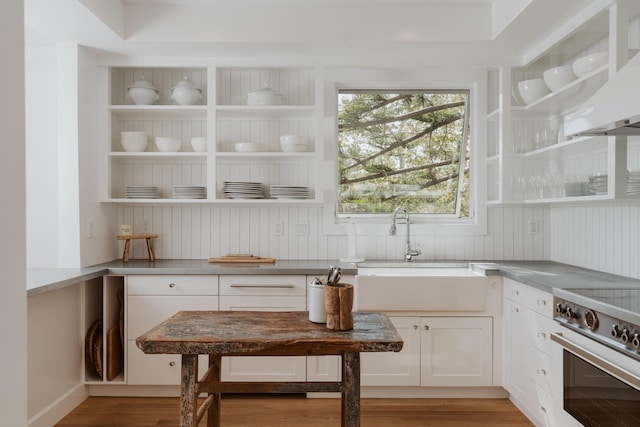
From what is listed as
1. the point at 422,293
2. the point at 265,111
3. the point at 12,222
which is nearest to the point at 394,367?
the point at 422,293

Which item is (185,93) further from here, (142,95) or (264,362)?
(264,362)

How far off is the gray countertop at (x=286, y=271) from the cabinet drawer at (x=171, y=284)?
0.15ft

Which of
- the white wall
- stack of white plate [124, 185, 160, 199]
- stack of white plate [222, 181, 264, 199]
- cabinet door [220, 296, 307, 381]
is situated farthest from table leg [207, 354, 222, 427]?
stack of white plate [124, 185, 160, 199]

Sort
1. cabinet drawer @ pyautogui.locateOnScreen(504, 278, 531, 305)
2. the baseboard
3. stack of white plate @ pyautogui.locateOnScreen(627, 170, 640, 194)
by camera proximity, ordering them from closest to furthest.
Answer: stack of white plate @ pyautogui.locateOnScreen(627, 170, 640, 194)
the baseboard
cabinet drawer @ pyautogui.locateOnScreen(504, 278, 531, 305)

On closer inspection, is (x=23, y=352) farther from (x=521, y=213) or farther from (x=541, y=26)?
(x=521, y=213)

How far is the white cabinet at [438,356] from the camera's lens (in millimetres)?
3438

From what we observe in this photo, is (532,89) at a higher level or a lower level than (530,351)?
higher

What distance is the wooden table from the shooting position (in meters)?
1.80

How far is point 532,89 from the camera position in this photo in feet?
11.5

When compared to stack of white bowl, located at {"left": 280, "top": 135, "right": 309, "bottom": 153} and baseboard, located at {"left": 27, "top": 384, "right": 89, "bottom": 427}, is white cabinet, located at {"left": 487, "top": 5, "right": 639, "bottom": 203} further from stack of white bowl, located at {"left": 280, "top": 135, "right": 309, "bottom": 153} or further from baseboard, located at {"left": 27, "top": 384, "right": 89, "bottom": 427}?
baseboard, located at {"left": 27, "top": 384, "right": 89, "bottom": 427}

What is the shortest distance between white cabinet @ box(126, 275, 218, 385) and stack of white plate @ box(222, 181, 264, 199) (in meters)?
0.69

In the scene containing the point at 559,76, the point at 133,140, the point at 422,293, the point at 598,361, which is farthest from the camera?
the point at 133,140

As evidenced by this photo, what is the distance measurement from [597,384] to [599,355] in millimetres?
119

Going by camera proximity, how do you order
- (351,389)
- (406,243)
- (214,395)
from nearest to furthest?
(351,389), (214,395), (406,243)
